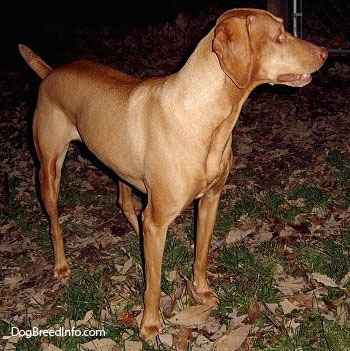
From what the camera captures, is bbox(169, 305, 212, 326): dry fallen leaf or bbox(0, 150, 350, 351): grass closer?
bbox(0, 150, 350, 351): grass

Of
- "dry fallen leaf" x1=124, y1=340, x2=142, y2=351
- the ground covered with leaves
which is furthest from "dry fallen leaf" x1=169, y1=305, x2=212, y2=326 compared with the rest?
"dry fallen leaf" x1=124, y1=340, x2=142, y2=351

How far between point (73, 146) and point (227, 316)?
384cm

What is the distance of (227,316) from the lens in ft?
11.9

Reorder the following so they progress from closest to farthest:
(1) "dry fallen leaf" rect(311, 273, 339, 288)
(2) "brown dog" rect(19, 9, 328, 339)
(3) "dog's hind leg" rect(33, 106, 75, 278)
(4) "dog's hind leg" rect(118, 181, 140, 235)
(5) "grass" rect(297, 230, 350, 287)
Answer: (2) "brown dog" rect(19, 9, 328, 339) → (1) "dry fallen leaf" rect(311, 273, 339, 288) → (5) "grass" rect(297, 230, 350, 287) → (3) "dog's hind leg" rect(33, 106, 75, 278) → (4) "dog's hind leg" rect(118, 181, 140, 235)

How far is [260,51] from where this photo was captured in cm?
284

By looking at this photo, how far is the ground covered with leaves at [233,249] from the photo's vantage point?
3502 mm

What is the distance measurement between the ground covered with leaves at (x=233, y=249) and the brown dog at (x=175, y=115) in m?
0.29

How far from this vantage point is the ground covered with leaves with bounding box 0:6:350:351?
3502mm

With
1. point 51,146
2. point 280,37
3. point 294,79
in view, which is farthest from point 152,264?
point 280,37

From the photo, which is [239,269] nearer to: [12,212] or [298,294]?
[298,294]

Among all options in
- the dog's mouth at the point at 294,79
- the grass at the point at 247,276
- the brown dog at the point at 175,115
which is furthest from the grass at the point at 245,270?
the dog's mouth at the point at 294,79

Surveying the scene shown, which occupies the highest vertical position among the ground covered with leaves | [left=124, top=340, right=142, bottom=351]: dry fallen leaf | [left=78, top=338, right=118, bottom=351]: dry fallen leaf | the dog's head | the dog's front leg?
the dog's head

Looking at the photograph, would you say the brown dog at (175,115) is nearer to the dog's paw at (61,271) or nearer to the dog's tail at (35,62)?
the dog's tail at (35,62)

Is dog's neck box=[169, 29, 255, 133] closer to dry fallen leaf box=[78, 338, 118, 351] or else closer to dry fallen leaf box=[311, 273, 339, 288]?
dry fallen leaf box=[311, 273, 339, 288]
